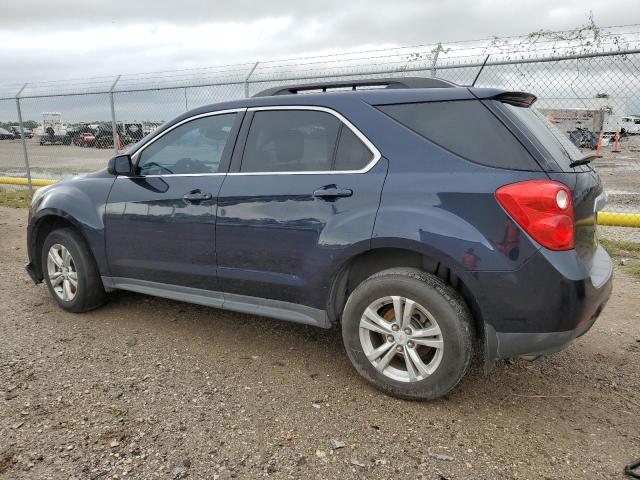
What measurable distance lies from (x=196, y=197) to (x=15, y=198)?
30.3 ft

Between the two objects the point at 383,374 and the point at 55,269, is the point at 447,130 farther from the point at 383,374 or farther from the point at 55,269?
the point at 55,269

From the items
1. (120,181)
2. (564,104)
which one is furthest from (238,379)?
(564,104)

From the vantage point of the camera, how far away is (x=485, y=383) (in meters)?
3.27

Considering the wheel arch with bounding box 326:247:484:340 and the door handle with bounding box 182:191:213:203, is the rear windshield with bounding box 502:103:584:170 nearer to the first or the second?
the wheel arch with bounding box 326:247:484:340

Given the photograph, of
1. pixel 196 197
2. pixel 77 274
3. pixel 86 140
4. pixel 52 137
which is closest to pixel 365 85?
pixel 196 197

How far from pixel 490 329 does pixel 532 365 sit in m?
1.00

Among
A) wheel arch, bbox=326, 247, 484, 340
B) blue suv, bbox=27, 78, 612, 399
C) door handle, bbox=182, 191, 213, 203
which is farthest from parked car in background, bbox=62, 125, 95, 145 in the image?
wheel arch, bbox=326, 247, 484, 340

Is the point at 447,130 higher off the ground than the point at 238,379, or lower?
higher

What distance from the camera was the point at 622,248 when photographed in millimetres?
6289

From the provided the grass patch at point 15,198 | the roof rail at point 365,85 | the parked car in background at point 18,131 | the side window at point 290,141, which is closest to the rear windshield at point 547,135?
the roof rail at point 365,85

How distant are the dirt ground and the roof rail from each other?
5.88 ft

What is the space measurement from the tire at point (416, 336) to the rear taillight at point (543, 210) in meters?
0.55

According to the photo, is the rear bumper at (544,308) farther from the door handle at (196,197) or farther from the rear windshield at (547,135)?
the door handle at (196,197)

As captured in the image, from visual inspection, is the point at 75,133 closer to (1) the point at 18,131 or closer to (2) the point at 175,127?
(1) the point at 18,131
